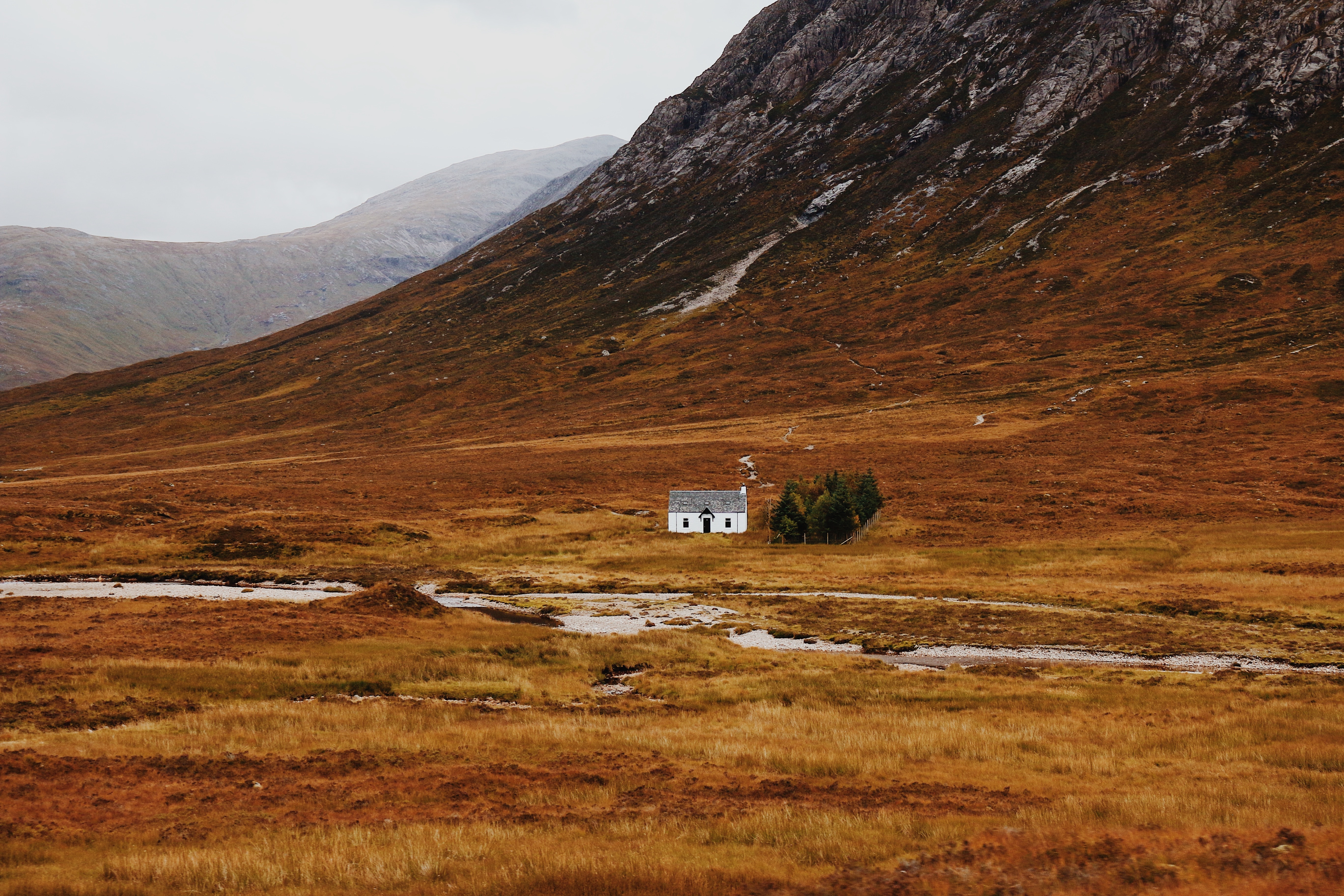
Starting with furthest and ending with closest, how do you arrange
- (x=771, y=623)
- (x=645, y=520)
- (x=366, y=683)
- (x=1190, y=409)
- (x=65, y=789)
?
(x=1190, y=409) < (x=645, y=520) < (x=771, y=623) < (x=366, y=683) < (x=65, y=789)

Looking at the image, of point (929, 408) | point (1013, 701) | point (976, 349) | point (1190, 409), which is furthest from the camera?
point (976, 349)

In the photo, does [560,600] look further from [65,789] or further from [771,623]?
[65,789]

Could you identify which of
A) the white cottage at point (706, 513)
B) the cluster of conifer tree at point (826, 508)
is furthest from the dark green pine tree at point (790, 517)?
the white cottage at point (706, 513)

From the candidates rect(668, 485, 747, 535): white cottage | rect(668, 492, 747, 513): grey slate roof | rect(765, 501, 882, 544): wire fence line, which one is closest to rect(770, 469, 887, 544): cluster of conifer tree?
rect(765, 501, 882, 544): wire fence line

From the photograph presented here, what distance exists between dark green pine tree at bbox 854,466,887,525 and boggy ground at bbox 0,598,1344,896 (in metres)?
47.0

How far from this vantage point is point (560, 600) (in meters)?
58.2

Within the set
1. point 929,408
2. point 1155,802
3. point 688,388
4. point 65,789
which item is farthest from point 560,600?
point 688,388

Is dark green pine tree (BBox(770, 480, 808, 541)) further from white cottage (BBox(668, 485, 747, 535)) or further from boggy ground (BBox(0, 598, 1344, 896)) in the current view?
boggy ground (BBox(0, 598, 1344, 896))

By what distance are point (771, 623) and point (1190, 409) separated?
108 m

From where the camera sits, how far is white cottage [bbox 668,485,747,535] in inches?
3543

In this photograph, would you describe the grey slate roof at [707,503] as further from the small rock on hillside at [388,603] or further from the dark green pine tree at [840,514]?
the small rock on hillside at [388,603]

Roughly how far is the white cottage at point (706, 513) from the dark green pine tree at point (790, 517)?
5.44 metres

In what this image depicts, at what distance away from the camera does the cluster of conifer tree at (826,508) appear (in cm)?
8119

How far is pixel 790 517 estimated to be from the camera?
8406cm
